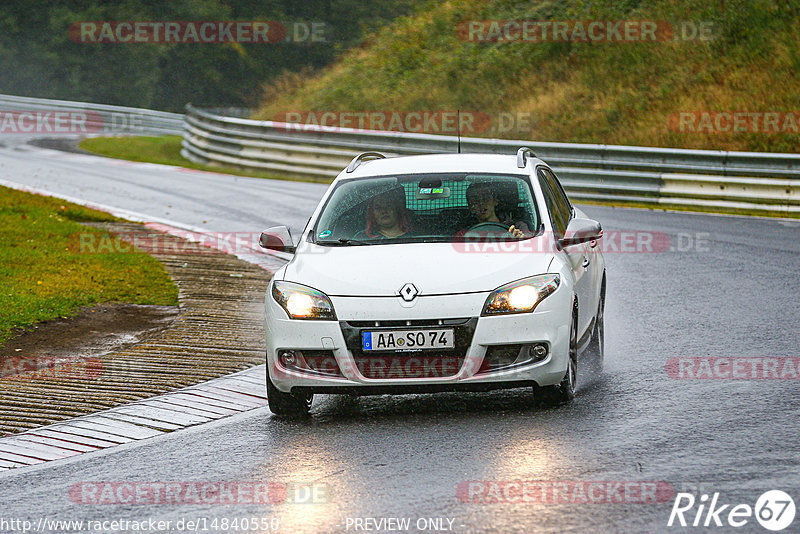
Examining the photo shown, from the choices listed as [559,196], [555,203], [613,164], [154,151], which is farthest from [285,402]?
[154,151]

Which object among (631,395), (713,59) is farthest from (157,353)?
(713,59)

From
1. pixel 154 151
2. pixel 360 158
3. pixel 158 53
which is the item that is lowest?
pixel 154 151

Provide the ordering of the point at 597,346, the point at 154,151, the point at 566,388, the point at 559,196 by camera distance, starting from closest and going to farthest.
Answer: the point at 566,388, the point at 597,346, the point at 559,196, the point at 154,151

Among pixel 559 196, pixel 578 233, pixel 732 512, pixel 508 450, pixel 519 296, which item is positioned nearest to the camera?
pixel 732 512

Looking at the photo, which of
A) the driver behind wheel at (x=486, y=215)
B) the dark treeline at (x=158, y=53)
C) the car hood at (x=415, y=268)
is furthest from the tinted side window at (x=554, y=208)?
the dark treeline at (x=158, y=53)

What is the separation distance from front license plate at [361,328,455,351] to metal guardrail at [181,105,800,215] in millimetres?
13906

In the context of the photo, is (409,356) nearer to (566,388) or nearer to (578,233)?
(566,388)

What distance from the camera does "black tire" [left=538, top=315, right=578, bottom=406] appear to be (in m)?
7.51

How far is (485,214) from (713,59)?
23.0m

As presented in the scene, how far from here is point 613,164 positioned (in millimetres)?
21875

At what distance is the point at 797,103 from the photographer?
1009 inches

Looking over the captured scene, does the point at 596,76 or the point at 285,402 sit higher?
the point at 596,76

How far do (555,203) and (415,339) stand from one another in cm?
225

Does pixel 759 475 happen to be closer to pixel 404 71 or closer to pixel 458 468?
pixel 458 468
